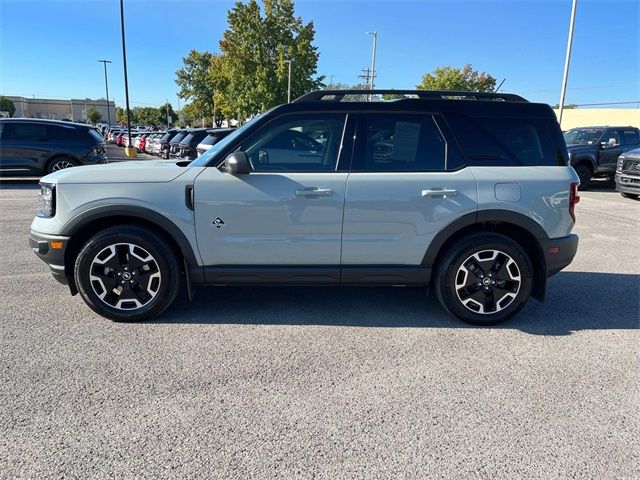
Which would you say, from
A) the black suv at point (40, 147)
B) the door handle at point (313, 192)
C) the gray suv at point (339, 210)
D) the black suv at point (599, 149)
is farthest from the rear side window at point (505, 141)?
the black suv at point (599, 149)

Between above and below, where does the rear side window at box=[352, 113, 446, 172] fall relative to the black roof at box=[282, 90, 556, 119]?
below

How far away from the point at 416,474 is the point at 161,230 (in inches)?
106

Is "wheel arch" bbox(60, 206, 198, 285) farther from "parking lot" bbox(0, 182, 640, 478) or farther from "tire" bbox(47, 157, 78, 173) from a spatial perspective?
"tire" bbox(47, 157, 78, 173)

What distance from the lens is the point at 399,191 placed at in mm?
3729

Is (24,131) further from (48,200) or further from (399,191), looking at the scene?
(399,191)

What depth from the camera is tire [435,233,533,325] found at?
386cm

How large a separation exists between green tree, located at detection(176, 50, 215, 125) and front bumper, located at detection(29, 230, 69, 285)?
58277 mm

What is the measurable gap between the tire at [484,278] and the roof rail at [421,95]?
125 centimetres

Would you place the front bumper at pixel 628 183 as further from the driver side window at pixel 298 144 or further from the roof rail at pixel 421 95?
the driver side window at pixel 298 144

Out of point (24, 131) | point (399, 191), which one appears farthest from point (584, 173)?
point (24, 131)

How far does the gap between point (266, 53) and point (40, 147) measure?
30.5 metres

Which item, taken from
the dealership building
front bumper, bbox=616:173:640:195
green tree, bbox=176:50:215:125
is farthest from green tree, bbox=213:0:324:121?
the dealership building

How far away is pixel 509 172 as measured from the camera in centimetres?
384

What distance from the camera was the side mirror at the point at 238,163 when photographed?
3.55 meters
